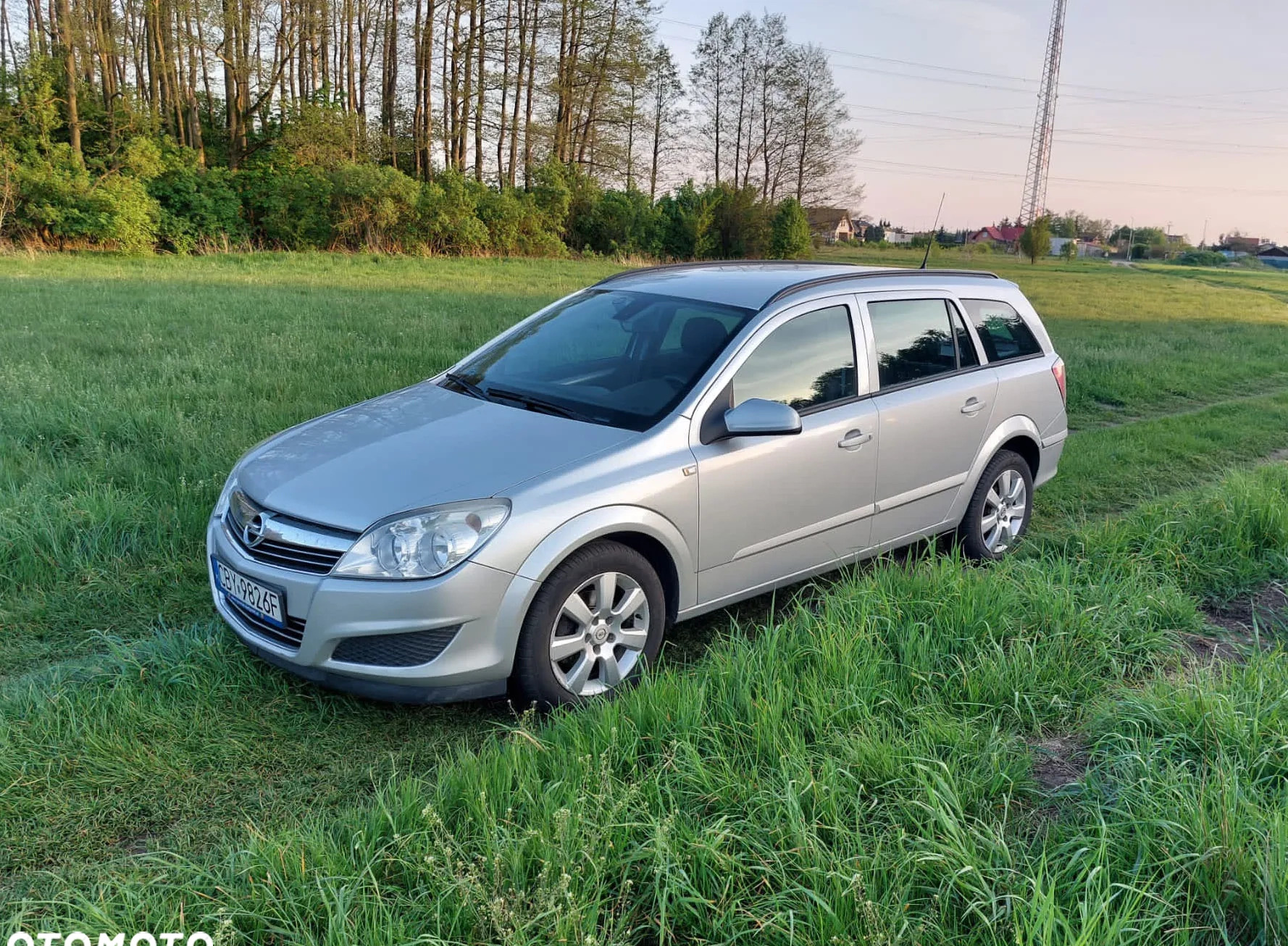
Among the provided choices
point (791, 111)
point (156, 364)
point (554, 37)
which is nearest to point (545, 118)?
point (554, 37)

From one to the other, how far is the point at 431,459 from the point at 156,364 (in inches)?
266

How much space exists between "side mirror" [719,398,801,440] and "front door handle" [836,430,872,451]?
61 cm

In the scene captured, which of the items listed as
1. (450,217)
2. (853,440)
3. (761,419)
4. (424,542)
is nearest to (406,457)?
(424,542)

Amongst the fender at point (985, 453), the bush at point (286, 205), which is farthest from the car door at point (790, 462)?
the bush at point (286, 205)

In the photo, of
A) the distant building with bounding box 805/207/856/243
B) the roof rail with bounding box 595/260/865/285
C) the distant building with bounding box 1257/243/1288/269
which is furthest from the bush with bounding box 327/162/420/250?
the distant building with bounding box 1257/243/1288/269

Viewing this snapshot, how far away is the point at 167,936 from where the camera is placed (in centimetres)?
226

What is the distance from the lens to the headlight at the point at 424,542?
3.34 metres

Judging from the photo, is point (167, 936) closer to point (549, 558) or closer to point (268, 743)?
point (268, 743)

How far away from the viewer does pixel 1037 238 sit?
65.2 meters

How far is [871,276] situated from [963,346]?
0.75 meters

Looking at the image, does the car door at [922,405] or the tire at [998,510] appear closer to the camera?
the car door at [922,405]

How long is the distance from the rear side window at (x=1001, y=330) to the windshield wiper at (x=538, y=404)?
266 cm

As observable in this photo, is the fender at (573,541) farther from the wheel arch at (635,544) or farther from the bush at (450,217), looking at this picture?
the bush at (450,217)

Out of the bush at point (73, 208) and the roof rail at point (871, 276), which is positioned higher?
the bush at point (73, 208)
